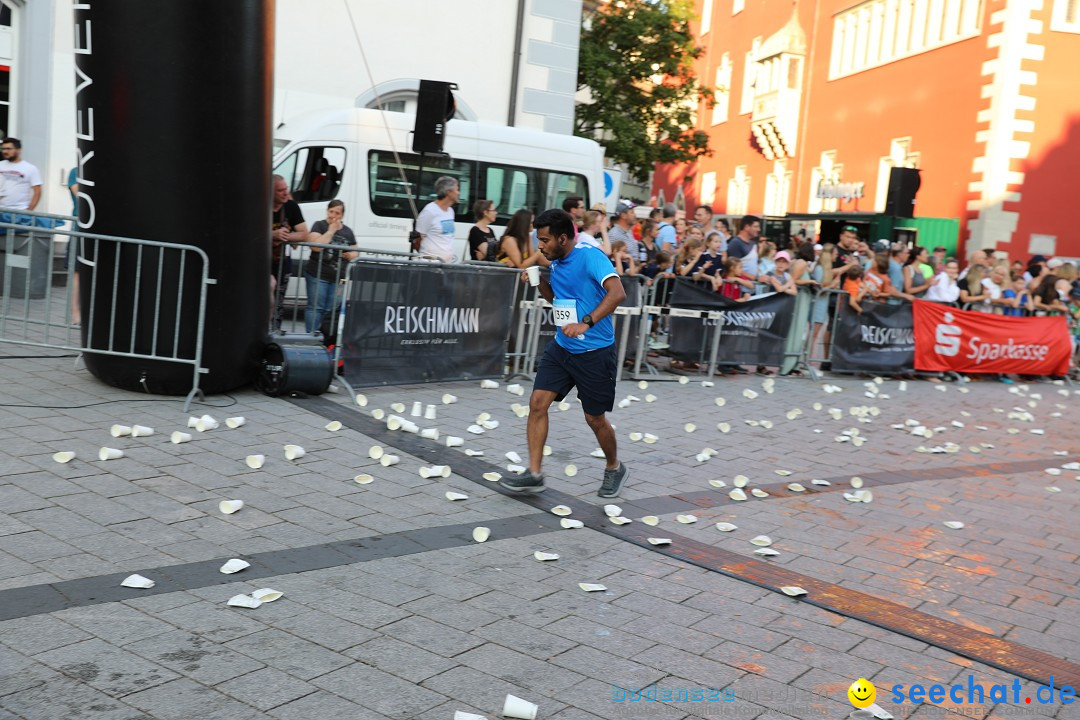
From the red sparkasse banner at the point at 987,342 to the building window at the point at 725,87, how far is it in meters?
27.4

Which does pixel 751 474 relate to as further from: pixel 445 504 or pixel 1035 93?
pixel 1035 93

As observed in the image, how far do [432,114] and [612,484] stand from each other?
6.80m

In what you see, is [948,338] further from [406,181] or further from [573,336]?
[573,336]

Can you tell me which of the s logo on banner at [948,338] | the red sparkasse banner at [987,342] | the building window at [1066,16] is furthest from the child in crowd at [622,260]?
the building window at [1066,16]

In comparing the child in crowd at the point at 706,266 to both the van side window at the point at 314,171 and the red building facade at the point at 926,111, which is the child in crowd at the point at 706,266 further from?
the red building facade at the point at 926,111

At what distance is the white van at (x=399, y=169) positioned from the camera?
13.7 metres

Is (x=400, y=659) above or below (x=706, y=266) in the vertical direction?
below

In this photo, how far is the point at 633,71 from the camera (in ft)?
99.8

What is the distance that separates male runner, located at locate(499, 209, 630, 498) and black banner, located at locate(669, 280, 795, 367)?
5.49 m

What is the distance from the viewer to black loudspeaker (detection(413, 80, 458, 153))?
11375mm

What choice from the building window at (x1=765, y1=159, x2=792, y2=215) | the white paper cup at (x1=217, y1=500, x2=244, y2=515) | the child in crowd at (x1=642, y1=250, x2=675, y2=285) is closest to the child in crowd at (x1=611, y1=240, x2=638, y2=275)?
the child in crowd at (x1=642, y1=250, x2=675, y2=285)

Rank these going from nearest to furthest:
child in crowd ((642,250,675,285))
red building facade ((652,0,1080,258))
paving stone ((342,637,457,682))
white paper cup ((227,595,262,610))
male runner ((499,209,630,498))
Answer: paving stone ((342,637,457,682)) < white paper cup ((227,595,262,610)) < male runner ((499,209,630,498)) < child in crowd ((642,250,675,285)) < red building facade ((652,0,1080,258))

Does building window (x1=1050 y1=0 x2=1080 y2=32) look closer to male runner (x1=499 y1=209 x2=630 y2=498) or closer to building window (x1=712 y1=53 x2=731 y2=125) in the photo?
building window (x1=712 y1=53 x2=731 y2=125)

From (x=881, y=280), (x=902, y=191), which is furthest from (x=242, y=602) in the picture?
(x=902, y=191)
